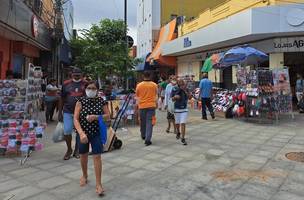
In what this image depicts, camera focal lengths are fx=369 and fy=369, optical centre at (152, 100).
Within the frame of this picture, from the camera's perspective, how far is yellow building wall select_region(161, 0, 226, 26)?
3253 centimetres

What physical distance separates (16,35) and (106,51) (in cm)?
708

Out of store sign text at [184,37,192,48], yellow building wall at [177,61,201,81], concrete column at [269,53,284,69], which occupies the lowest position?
concrete column at [269,53,284,69]

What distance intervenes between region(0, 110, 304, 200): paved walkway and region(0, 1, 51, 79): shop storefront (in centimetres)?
423

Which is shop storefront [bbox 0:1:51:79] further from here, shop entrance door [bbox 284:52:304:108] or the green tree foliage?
shop entrance door [bbox 284:52:304:108]

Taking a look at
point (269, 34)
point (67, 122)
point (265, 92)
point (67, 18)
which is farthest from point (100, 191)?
point (67, 18)

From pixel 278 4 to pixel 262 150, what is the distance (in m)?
8.80

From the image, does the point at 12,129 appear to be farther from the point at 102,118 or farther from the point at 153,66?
the point at 153,66

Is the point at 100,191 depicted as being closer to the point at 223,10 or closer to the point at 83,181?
the point at 83,181

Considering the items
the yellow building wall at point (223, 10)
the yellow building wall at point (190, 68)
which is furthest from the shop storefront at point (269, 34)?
the yellow building wall at point (190, 68)

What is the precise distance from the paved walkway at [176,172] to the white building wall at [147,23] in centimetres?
2466

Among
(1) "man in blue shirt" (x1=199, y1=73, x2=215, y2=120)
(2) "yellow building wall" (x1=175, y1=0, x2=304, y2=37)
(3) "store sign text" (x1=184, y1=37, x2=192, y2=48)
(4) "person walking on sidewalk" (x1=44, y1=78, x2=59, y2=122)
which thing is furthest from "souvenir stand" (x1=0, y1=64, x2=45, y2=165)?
(3) "store sign text" (x1=184, y1=37, x2=192, y2=48)

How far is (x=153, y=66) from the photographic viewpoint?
31453mm

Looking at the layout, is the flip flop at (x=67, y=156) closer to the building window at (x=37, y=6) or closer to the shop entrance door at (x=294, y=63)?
the building window at (x=37, y=6)

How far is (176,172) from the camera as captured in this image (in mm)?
6078
